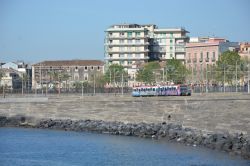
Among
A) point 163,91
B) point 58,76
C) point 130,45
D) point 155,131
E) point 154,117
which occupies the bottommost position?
point 155,131

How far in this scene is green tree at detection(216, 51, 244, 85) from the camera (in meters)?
70.1

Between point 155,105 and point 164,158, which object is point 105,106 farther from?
point 164,158

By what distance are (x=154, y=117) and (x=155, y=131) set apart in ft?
15.7

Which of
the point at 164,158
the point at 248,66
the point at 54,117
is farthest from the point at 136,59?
the point at 164,158

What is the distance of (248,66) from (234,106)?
2988 cm

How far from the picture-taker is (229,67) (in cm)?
7175

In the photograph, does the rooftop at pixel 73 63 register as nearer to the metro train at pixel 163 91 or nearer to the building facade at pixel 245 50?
the building facade at pixel 245 50

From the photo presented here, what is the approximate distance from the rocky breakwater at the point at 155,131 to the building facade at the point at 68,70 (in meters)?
47.0

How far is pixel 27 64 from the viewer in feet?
444

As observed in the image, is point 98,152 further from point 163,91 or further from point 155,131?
point 163,91

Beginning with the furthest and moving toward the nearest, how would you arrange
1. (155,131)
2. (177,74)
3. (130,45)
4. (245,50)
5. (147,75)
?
(130,45)
(245,50)
(147,75)
(177,74)
(155,131)

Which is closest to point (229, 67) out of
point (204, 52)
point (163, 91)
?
point (163, 91)

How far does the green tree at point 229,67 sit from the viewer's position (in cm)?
7012

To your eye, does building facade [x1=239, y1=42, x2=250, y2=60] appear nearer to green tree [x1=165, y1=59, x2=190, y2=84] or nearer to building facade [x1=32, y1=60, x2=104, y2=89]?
green tree [x1=165, y1=59, x2=190, y2=84]
